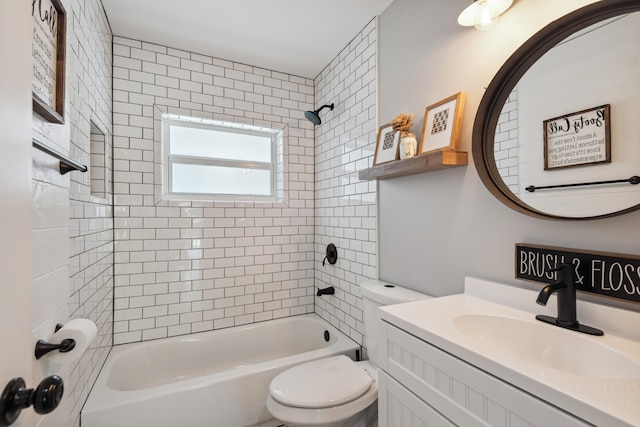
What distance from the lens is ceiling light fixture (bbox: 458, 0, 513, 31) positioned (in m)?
1.13

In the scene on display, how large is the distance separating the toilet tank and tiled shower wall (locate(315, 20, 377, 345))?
0.83 feet

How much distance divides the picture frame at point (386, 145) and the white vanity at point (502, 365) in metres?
0.81

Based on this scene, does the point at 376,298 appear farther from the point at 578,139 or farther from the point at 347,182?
the point at 578,139

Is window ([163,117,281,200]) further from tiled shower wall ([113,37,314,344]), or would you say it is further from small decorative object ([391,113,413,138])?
small decorative object ([391,113,413,138])

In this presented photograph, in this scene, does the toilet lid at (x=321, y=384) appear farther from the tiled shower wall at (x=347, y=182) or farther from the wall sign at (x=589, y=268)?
the wall sign at (x=589, y=268)

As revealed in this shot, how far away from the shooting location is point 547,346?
91cm

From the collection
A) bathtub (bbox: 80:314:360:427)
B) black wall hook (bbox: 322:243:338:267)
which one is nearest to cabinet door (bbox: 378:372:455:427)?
bathtub (bbox: 80:314:360:427)

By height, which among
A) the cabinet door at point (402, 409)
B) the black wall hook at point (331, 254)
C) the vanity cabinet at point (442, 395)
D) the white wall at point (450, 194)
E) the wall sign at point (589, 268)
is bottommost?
the cabinet door at point (402, 409)

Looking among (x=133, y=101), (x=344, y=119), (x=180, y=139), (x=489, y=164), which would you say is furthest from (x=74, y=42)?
(x=489, y=164)

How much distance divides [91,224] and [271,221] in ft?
4.26

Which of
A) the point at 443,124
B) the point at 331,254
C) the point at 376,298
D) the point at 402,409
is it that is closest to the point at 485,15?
the point at 443,124

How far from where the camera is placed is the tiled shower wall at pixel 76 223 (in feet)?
2.95

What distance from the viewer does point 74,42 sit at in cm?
130

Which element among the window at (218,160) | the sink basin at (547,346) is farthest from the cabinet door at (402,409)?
the window at (218,160)
